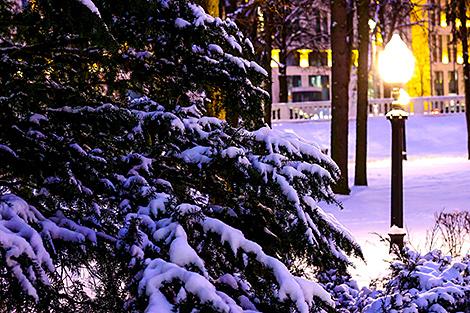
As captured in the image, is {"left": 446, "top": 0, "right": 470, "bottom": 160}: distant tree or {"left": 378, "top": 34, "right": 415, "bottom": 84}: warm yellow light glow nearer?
{"left": 378, "top": 34, "right": 415, "bottom": 84}: warm yellow light glow

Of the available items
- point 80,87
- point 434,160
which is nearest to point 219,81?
point 80,87

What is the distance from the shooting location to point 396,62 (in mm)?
8938

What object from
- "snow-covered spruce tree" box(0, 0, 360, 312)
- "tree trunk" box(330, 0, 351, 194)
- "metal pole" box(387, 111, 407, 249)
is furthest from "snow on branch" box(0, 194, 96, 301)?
"tree trunk" box(330, 0, 351, 194)

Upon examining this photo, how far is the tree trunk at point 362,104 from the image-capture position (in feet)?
63.0

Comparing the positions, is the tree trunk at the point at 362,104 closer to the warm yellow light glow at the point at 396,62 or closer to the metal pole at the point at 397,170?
the warm yellow light glow at the point at 396,62

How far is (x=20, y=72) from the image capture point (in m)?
5.23

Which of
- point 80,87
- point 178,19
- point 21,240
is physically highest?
point 178,19

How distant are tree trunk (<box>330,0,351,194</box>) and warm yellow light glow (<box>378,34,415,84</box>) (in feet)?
28.3

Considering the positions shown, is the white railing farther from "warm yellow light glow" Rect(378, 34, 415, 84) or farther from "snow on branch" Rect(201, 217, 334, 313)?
"snow on branch" Rect(201, 217, 334, 313)

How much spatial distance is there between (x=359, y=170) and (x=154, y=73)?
14425mm

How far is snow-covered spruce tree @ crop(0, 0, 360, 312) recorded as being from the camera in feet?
13.3

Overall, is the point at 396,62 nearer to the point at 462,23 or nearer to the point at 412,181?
the point at 412,181

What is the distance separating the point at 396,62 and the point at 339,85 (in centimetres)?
888

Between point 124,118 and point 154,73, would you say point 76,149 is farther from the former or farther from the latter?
point 154,73
